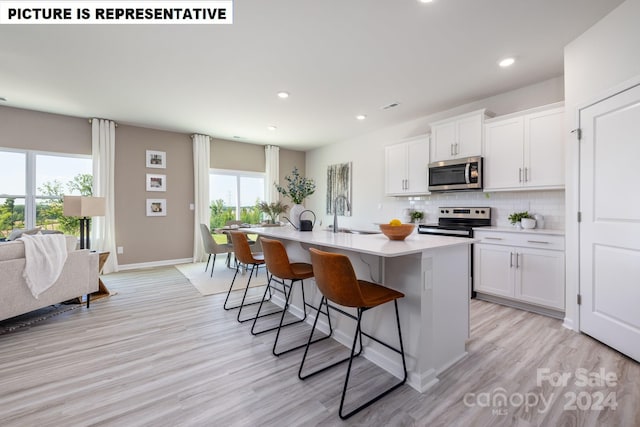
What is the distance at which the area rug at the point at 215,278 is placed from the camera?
13.2 feet

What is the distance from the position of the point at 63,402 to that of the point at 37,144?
4.82 metres

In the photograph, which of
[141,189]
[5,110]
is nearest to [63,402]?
[141,189]

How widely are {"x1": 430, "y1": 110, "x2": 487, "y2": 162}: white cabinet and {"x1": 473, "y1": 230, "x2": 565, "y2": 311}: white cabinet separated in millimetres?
1161

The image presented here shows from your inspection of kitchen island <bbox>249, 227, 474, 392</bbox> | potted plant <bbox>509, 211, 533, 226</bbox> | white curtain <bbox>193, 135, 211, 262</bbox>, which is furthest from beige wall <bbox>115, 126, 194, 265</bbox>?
potted plant <bbox>509, 211, 533, 226</bbox>

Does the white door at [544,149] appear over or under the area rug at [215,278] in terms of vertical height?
over

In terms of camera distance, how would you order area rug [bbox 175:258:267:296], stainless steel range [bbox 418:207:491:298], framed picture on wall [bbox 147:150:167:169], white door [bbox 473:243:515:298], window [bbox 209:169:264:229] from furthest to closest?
window [bbox 209:169:264:229] < framed picture on wall [bbox 147:150:167:169] < area rug [bbox 175:258:267:296] < stainless steel range [bbox 418:207:491:298] < white door [bbox 473:243:515:298]

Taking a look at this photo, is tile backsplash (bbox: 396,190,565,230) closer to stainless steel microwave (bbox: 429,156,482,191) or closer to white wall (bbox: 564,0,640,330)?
stainless steel microwave (bbox: 429,156,482,191)

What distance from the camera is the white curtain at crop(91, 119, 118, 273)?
16.3ft

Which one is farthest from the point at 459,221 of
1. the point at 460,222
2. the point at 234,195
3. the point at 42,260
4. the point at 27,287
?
the point at 27,287

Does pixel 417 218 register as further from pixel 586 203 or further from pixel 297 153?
pixel 297 153

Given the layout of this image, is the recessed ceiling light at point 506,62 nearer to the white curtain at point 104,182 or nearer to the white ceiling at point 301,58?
the white ceiling at point 301,58

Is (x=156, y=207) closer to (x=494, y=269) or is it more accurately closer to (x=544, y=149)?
(x=494, y=269)

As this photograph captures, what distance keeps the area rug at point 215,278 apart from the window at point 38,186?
2168 mm

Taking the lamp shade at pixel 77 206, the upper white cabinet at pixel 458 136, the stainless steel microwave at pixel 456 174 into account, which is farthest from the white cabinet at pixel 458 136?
the lamp shade at pixel 77 206
